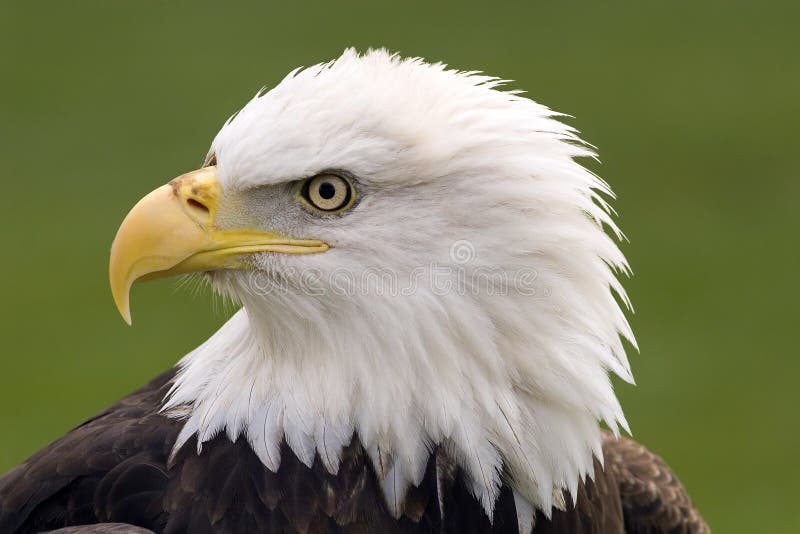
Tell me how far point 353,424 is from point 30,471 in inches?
33.9

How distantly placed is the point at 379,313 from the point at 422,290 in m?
0.11

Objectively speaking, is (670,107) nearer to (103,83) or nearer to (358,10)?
(358,10)

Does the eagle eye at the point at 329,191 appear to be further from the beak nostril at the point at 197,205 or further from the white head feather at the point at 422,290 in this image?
the beak nostril at the point at 197,205

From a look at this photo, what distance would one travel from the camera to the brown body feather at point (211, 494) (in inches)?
129

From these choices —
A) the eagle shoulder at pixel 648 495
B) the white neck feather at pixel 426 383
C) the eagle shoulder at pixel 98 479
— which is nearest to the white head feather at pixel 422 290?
the white neck feather at pixel 426 383

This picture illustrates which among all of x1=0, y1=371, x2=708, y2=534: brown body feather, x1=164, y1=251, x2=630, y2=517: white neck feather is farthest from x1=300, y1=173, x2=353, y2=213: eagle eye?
x1=0, y1=371, x2=708, y2=534: brown body feather

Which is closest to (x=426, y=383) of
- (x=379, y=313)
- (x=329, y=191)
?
(x=379, y=313)

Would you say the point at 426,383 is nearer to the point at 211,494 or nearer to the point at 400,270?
the point at 400,270

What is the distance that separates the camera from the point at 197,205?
3.23 meters

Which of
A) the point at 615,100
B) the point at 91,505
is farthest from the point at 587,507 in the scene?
the point at 615,100

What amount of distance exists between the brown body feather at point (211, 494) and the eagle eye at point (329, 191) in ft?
1.89

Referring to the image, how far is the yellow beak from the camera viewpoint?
3.18m

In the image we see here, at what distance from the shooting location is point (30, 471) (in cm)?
353

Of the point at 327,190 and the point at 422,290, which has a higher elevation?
the point at 327,190
